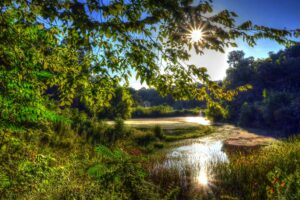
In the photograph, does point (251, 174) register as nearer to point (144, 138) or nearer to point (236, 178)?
point (236, 178)

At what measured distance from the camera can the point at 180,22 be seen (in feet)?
9.86

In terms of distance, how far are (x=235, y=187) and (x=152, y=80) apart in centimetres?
574

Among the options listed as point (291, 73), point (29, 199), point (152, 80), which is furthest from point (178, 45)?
point (291, 73)

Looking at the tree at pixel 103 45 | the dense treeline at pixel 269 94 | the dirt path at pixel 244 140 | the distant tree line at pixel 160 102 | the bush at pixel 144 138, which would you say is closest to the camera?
the tree at pixel 103 45

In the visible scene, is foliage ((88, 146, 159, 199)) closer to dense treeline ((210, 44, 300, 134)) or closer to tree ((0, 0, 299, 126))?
tree ((0, 0, 299, 126))

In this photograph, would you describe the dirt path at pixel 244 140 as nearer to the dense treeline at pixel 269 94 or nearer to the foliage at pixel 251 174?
the dense treeline at pixel 269 94

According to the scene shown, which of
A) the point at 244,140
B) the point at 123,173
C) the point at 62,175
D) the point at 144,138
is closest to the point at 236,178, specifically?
the point at 62,175

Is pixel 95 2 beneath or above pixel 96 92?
above

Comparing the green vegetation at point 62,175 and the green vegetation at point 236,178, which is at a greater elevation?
the green vegetation at point 62,175

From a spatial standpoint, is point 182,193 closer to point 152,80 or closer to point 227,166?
point 227,166

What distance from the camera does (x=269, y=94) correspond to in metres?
58.8

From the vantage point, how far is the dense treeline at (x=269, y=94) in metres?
42.0

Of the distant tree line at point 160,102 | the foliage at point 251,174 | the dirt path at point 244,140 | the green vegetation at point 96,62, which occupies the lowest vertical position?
the dirt path at point 244,140

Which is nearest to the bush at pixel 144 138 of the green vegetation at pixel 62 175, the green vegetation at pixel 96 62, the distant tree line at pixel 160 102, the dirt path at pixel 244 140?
the dirt path at pixel 244 140
